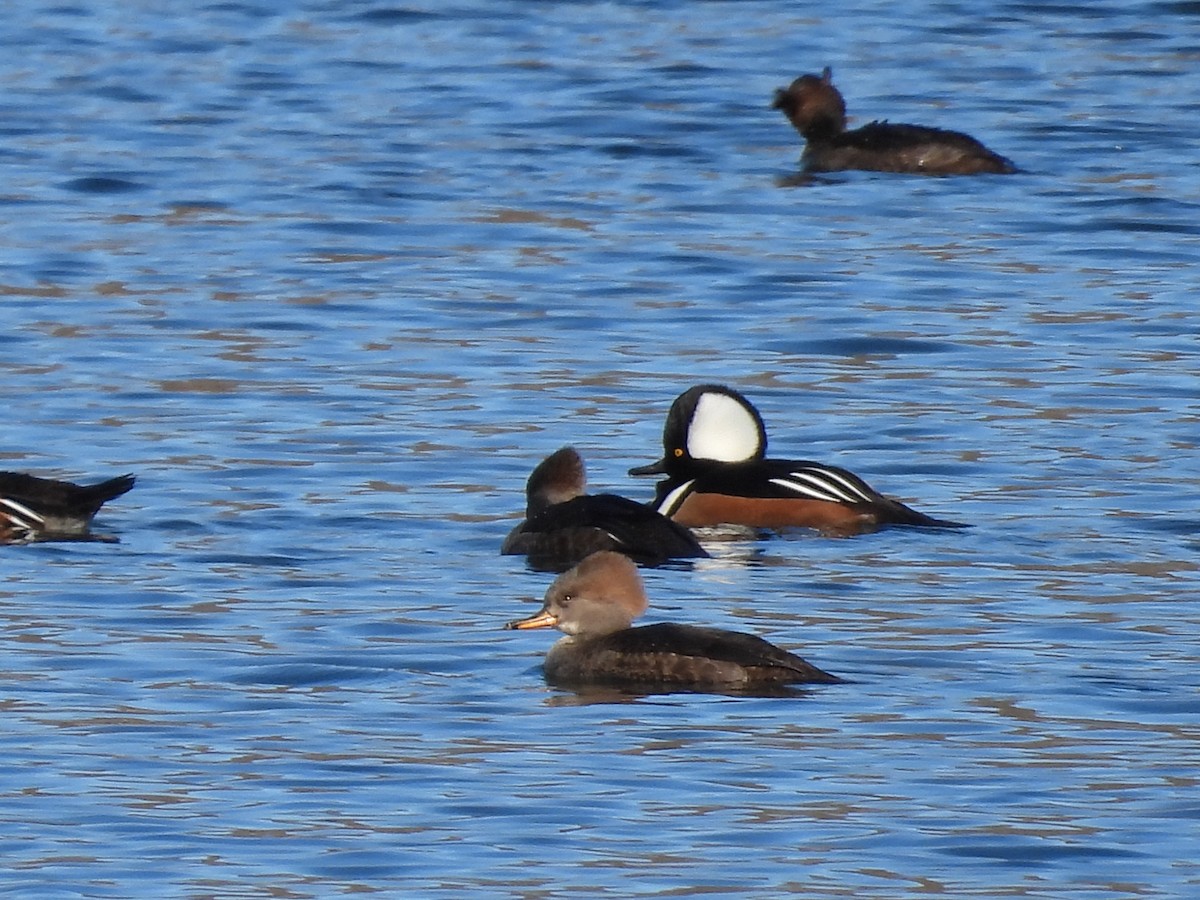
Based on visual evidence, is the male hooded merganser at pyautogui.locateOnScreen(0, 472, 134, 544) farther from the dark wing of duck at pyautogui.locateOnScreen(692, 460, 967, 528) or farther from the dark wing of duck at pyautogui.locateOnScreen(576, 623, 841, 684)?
the dark wing of duck at pyautogui.locateOnScreen(576, 623, 841, 684)

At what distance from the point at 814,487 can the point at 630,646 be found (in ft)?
8.92

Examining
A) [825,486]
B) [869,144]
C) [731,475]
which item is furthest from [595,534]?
[869,144]

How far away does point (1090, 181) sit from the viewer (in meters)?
20.8

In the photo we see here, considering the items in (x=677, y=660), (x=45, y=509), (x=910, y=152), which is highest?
(x=910, y=152)

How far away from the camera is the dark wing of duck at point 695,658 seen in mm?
9133

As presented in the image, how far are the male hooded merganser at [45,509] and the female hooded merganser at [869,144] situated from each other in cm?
979

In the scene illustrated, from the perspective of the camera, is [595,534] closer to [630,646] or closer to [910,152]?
[630,646]

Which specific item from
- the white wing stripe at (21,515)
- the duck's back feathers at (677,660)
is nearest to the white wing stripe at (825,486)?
the duck's back feathers at (677,660)

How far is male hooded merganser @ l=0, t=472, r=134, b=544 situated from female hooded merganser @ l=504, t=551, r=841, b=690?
2.29 m

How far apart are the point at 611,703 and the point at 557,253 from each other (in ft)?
29.5

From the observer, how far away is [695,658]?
9.25 m

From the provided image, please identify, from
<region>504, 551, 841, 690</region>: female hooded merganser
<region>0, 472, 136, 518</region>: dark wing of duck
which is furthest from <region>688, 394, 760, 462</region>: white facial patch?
<region>504, 551, 841, 690</region>: female hooded merganser

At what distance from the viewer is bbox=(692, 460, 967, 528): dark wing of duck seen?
11906 mm

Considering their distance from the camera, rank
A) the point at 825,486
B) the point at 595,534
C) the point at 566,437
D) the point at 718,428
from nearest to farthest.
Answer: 1. the point at 595,534
2. the point at 825,486
3. the point at 718,428
4. the point at 566,437
